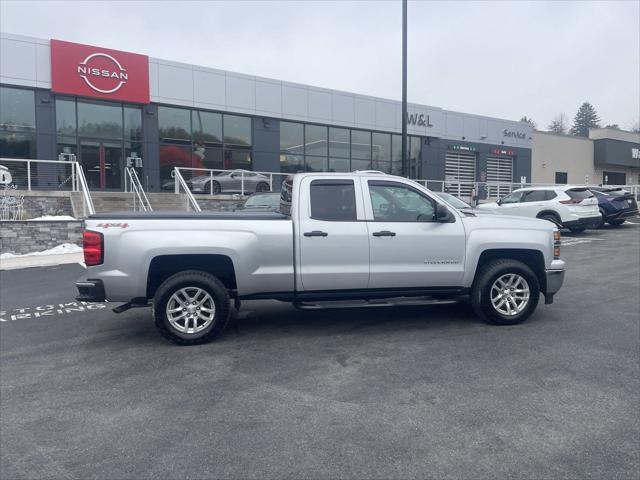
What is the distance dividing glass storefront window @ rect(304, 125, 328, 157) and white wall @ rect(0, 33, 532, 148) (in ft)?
1.55

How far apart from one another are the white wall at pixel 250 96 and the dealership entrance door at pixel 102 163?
8.38 feet

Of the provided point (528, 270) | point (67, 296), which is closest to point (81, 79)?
point (67, 296)

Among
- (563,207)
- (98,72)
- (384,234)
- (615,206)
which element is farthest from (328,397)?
(98,72)

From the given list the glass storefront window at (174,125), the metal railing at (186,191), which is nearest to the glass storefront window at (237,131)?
the glass storefront window at (174,125)

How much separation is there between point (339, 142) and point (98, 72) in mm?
11957

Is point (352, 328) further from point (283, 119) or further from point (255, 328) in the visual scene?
point (283, 119)

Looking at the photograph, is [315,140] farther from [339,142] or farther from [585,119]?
[585,119]

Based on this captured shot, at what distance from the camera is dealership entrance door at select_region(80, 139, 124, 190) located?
20.0m

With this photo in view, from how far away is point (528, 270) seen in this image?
6.27 metres

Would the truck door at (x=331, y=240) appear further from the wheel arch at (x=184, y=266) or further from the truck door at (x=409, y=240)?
the wheel arch at (x=184, y=266)

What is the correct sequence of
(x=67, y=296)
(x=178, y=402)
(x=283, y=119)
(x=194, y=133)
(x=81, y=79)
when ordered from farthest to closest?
(x=283, y=119), (x=194, y=133), (x=81, y=79), (x=67, y=296), (x=178, y=402)

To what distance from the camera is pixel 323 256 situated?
5789 millimetres

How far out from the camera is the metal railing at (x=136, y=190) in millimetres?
18297

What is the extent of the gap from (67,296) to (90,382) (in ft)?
15.0
